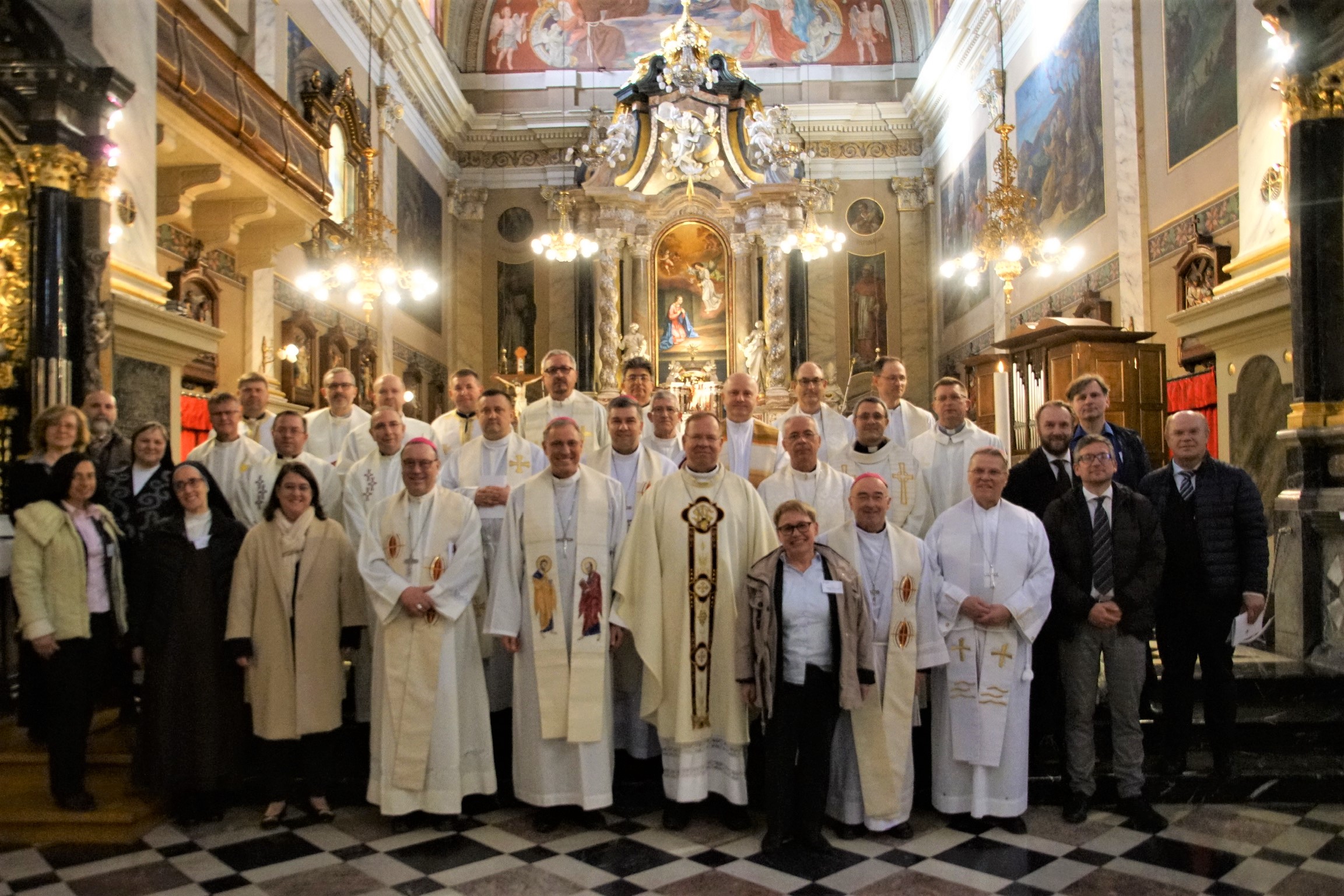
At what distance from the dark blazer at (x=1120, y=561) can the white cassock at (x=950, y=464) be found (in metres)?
1.32

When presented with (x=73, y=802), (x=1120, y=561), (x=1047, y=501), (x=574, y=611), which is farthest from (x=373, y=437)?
(x=1120, y=561)

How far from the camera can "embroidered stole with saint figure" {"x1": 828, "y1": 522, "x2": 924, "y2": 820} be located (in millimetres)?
4441

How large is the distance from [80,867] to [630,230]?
14.6m

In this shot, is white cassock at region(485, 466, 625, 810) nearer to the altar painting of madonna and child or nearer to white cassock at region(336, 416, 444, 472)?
white cassock at region(336, 416, 444, 472)

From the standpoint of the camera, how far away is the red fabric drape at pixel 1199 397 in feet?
28.7

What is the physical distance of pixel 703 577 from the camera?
15.5 feet

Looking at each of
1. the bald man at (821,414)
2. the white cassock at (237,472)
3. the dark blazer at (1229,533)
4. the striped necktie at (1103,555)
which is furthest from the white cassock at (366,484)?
the dark blazer at (1229,533)

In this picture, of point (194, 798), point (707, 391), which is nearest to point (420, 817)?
point (194, 798)

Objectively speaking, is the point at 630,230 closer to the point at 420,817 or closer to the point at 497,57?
the point at 497,57

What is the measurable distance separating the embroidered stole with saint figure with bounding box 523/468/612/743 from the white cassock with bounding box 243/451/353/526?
168 centimetres

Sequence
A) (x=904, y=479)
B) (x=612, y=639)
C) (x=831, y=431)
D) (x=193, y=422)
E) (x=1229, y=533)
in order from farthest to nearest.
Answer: (x=193, y=422) < (x=831, y=431) < (x=904, y=479) < (x=1229, y=533) < (x=612, y=639)

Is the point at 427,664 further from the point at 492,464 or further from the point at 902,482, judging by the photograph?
the point at 902,482

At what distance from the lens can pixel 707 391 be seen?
53.3 feet

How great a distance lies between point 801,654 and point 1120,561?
1.55 meters
